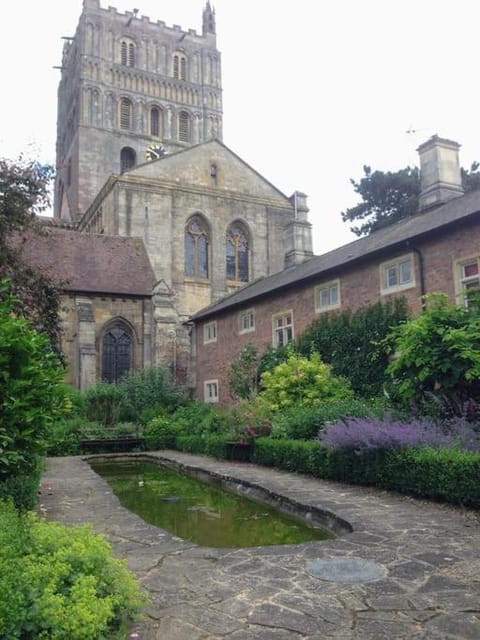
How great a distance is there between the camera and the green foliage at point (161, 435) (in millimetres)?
20891

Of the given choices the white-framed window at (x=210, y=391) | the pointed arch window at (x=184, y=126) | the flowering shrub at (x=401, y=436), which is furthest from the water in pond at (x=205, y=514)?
the pointed arch window at (x=184, y=126)

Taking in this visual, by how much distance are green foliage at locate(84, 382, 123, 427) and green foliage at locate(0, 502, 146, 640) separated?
2034cm

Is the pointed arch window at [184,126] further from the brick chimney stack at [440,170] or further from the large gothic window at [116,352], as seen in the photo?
the brick chimney stack at [440,170]

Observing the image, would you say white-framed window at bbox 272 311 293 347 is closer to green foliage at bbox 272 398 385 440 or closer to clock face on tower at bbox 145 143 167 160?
Answer: green foliage at bbox 272 398 385 440

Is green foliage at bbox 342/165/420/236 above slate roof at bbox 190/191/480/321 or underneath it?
above

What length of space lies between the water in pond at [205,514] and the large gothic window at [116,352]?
57.3 ft

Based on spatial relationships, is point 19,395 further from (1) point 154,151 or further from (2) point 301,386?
(1) point 154,151

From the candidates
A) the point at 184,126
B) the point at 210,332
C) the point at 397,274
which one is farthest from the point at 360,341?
the point at 184,126

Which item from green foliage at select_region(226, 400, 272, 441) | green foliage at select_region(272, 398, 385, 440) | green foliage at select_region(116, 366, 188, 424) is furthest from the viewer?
green foliage at select_region(116, 366, 188, 424)

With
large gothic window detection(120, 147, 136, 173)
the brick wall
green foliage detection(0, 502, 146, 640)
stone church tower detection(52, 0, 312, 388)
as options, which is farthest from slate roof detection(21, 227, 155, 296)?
green foliage detection(0, 502, 146, 640)

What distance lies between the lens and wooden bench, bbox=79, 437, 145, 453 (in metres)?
20.7

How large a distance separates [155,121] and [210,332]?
3734 cm

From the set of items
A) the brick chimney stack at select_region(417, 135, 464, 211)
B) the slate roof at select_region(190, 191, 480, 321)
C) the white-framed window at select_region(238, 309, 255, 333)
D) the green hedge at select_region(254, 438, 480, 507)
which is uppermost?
the brick chimney stack at select_region(417, 135, 464, 211)

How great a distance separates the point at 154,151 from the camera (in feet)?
181
